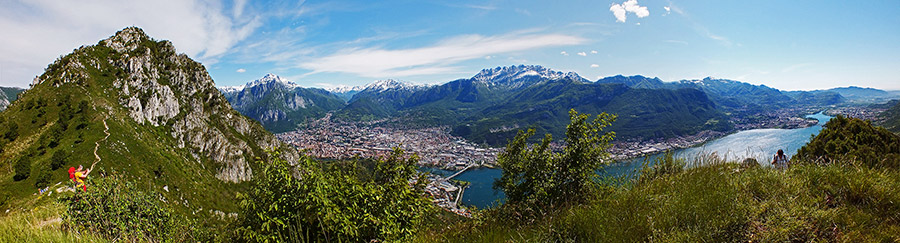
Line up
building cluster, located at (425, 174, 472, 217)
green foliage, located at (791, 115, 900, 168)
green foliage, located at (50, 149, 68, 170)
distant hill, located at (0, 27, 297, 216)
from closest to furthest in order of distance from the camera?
green foliage, located at (791, 115, 900, 168) < green foliage, located at (50, 149, 68, 170) < distant hill, located at (0, 27, 297, 216) < building cluster, located at (425, 174, 472, 217)

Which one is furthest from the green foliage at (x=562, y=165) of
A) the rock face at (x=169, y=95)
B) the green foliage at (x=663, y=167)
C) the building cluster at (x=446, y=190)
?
the rock face at (x=169, y=95)

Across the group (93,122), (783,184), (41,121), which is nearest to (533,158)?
(783,184)

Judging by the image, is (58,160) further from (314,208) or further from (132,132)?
(314,208)

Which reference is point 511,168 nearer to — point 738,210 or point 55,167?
point 738,210

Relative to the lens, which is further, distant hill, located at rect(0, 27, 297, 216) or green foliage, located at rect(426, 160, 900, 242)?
distant hill, located at rect(0, 27, 297, 216)

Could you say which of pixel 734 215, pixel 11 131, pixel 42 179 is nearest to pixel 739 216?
pixel 734 215

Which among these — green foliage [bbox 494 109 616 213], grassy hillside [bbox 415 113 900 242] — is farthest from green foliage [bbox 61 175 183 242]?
green foliage [bbox 494 109 616 213]

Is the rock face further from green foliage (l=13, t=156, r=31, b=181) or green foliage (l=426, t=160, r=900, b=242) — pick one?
green foliage (l=426, t=160, r=900, b=242)
